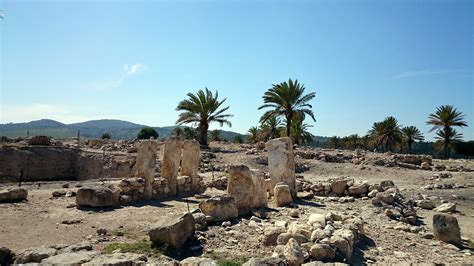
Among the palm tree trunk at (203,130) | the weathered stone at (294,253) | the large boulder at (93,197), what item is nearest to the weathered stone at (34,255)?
the weathered stone at (294,253)

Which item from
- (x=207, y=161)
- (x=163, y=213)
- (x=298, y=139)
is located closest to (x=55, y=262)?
(x=163, y=213)

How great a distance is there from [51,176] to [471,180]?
934 inches

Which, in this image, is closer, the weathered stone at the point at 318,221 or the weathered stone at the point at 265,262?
the weathered stone at the point at 265,262

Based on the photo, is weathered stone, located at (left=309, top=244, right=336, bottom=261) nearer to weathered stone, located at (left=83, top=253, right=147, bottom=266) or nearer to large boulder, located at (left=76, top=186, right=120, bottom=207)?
weathered stone, located at (left=83, top=253, right=147, bottom=266)

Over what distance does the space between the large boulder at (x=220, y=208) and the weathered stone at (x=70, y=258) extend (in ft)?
11.7

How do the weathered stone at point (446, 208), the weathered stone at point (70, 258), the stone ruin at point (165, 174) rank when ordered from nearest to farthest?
the weathered stone at point (70, 258)
the weathered stone at point (446, 208)
the stone ruin at point (165, 174)

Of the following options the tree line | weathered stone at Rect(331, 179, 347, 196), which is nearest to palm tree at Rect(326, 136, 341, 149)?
the tree line

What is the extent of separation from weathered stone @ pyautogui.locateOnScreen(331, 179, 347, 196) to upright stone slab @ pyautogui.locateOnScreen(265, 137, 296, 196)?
1883 mm

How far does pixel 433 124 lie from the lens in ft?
105

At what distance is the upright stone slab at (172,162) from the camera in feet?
45.2

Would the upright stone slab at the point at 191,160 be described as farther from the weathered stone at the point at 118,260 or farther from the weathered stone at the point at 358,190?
the weathered stone at the point at 118,260

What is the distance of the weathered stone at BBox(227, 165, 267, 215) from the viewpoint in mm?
10164

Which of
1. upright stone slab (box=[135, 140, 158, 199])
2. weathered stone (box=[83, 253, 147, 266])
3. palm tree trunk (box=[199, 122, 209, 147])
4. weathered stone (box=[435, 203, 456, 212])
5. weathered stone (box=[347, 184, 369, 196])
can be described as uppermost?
palm tree trunk (box=[199, 122, 209, 147])

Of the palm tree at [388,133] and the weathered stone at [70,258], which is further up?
the palm tree at [388,133]
